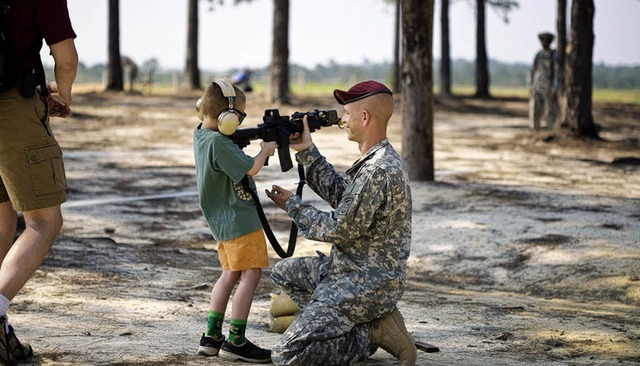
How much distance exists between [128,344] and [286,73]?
22.0 m

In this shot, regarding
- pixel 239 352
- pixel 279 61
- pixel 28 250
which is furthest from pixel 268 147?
pixel 279 61

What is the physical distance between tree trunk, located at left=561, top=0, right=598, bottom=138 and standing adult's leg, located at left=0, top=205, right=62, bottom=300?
50.0 ft

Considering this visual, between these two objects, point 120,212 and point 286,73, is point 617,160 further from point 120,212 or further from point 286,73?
point 286,73

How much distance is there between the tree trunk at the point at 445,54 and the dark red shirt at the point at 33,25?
29952mm

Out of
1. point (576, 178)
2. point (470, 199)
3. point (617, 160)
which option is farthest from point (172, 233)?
point (617, 160)

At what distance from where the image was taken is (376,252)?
5.65 metres

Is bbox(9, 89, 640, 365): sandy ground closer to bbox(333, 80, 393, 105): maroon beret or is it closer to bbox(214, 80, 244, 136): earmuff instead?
bbox(214, 80, 244, 136): earmuff

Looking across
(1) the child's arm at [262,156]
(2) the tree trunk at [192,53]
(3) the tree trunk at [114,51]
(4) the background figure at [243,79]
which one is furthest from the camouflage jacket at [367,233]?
(4) the background figure at [243,79]

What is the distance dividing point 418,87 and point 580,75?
23.0ft

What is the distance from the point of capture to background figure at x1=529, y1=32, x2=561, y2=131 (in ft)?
64.8

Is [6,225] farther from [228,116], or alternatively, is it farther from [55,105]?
[228,116]

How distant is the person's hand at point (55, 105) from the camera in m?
5.69

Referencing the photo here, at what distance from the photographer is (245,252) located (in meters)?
5.75

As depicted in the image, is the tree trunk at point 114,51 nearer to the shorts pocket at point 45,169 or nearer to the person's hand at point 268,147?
the person's hand at point 268,147
